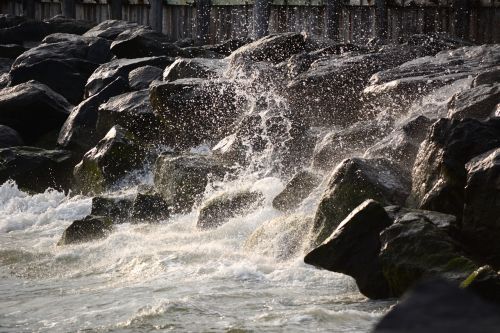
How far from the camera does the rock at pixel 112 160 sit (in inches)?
→ 452

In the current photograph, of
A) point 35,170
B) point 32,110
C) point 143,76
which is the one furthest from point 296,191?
point 32,110

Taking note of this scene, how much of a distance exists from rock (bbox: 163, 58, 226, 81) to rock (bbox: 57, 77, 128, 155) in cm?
108

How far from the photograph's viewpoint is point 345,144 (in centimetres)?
919

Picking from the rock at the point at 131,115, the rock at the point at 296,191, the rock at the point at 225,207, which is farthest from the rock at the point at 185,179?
the rock at the point at 131,115

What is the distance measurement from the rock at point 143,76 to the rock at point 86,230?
16.3 feet

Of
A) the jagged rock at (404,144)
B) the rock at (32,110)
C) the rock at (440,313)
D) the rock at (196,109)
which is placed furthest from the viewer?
the rock at (32,110)

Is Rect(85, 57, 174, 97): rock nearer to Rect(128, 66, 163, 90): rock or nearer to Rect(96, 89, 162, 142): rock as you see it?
Rect(128, 66, 163, 90): rock

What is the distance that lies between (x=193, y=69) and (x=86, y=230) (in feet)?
14.8

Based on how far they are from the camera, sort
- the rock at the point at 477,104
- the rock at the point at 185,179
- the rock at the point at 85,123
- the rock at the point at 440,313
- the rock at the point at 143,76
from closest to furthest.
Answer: the rock at the point at 440,313 → the rock at the point at 477,104 → the rock at the point at 185,179 → the rock at the point at 85,123 → the rock at the point at 143,76

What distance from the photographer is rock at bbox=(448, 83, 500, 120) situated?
809cm

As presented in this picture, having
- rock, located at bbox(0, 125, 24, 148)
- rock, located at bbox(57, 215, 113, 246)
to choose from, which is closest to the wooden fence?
rock, located at bbox(0, 125, 24, 148)

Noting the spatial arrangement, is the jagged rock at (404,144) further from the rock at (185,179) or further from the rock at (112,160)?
the rock at (112,160)

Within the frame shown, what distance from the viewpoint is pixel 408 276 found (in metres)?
5.49

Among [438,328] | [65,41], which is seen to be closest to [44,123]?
[65,41]
